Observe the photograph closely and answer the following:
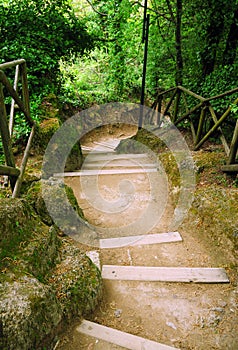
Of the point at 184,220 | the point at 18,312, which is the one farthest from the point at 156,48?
the point at 18,312

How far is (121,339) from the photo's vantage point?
146 centimetres

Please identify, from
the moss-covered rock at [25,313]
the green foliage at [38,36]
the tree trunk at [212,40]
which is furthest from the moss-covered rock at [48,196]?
the tree trunk at [212,40]

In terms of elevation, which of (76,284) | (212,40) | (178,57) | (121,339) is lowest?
(121,339)

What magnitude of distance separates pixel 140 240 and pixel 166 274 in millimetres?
566

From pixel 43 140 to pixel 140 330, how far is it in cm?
271

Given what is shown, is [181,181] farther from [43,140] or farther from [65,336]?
[65,336]

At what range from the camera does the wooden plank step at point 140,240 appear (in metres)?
2.54

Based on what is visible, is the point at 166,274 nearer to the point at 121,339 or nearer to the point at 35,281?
the point at 121,339

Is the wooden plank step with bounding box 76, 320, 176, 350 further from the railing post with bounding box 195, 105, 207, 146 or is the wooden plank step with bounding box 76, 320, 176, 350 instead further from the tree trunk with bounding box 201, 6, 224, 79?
the tree trunk with bounding box 201, 6, 224, 79

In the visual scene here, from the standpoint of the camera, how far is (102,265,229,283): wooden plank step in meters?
2.02

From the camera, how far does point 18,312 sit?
1.20m

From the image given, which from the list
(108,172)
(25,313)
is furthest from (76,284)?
(108,172)

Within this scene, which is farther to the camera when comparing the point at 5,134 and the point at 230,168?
the point at 230,168

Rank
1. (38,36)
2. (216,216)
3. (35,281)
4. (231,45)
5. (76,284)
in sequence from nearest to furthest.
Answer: (35,281), (76,284), (216,216), (231,45), (38,36)
